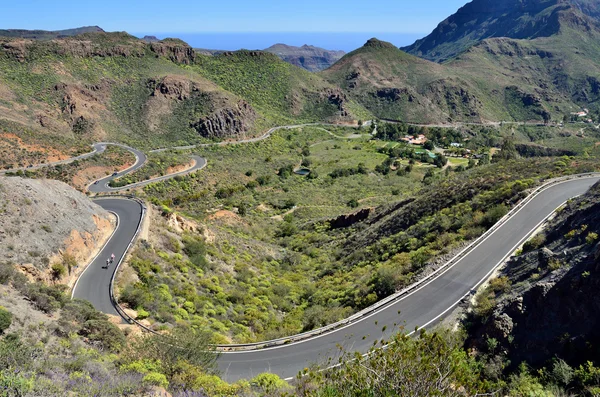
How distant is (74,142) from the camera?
6209 centimetres

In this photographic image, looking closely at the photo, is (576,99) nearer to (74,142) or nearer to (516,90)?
(516,90)

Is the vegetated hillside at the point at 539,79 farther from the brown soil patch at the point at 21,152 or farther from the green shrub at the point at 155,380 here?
the green shrub at the point at 155,380

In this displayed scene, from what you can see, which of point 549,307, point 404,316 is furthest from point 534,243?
point 404,316

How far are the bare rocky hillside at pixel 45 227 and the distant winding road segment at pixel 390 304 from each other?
116 centimetres

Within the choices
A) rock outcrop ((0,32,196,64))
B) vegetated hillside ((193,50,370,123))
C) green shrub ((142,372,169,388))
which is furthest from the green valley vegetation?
vegetated hillside ((193,50,370,123))

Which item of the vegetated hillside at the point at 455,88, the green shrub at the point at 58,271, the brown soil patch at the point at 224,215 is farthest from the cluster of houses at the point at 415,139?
the green shrub at the point at 58,271

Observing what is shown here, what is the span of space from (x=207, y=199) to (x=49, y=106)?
134 ft

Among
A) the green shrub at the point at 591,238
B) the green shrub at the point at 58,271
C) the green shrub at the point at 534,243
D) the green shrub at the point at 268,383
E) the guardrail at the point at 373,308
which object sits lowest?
the guardrail at the point at 373,308

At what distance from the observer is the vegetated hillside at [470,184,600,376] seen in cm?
1194

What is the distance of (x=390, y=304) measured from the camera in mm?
17922

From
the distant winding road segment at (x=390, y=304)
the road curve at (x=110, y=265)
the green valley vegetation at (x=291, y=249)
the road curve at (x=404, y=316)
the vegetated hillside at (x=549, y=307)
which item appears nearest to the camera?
the vegetated hillside at (x=549, y=307)

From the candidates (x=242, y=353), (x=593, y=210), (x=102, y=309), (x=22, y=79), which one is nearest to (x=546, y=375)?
(x=593, y=210)

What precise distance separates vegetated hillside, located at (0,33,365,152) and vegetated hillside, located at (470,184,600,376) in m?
64.6

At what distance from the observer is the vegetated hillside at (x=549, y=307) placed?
1194cm
